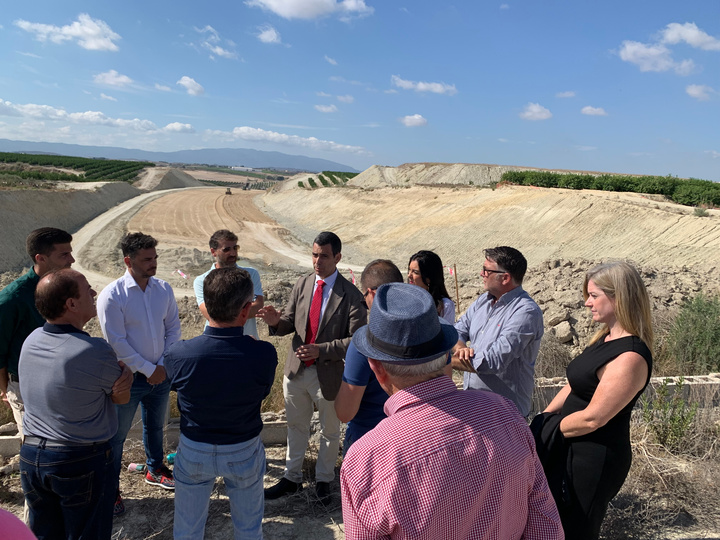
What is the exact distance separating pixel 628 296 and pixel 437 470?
168cm

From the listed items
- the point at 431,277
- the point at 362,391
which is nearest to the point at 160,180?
the point at 431,277

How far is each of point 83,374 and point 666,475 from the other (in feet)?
14.0

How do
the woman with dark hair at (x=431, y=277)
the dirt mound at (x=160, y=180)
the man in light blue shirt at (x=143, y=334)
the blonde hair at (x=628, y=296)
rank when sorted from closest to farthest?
the blonde hair at (x=628, y=296), the man in light blue shirt at (x=143, y=334), the woman with dark hair at (x=431, y=277), the dirt mound at (x=160, y=180)

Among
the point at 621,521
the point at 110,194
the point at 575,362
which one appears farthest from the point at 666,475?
the point at 110,194

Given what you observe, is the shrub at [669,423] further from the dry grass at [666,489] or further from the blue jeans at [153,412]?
the blue jeans at [153,412]

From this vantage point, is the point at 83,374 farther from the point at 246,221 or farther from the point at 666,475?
the point at 246,221

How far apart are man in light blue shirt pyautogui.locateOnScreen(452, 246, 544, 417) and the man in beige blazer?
955 millimetres

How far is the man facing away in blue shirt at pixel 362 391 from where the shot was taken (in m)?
2.47

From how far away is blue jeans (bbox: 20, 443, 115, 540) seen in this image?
2674 mm

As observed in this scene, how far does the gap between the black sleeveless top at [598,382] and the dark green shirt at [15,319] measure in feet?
11.9

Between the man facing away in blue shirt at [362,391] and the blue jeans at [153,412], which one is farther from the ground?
the man facing away in blue shirt at [362,391]

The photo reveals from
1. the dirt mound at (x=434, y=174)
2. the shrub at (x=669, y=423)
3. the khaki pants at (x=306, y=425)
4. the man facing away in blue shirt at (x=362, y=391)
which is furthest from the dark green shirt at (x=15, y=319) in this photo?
the dirt mound at (x=434, y=174)

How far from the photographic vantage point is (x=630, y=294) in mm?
2578

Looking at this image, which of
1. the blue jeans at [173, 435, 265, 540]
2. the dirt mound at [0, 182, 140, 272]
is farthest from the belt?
the dirt mound at [0, 182, 140, 272]
